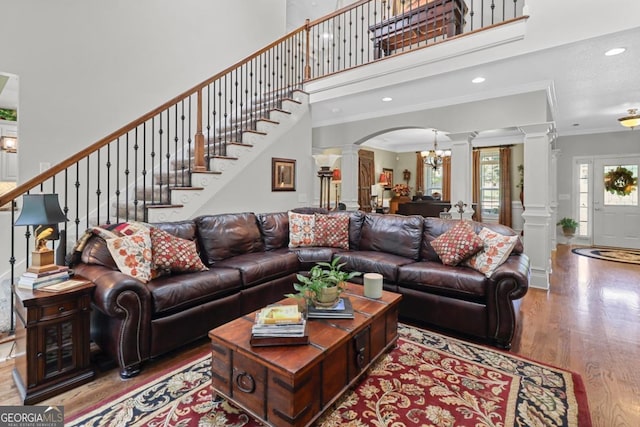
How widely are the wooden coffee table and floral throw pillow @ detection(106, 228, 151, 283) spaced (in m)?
0.98

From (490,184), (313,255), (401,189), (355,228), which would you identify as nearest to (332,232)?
(355,228)

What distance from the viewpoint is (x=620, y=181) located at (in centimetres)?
673

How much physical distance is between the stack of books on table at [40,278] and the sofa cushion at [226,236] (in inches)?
47.5

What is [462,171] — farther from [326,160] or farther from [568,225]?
[568,225]

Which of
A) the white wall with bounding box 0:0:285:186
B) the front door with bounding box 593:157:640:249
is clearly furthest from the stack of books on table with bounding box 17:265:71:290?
the front door with bounding box 593:157:640:249

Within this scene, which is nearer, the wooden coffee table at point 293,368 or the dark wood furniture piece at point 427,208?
the wooden coffee table at point 293,368

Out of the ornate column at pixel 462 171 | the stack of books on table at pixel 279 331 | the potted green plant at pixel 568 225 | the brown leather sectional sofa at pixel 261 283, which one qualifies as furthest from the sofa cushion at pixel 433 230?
the potted green plant at pixel 568 225

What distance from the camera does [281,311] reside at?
1.71 meters

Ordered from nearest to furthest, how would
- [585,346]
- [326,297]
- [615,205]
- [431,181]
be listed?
[326,297] < [585,346] < [615,205] < [431,181]

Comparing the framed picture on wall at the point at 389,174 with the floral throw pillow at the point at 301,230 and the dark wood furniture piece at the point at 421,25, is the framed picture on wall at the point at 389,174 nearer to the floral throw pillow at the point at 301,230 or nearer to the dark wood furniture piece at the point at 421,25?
the dark wood furniture piece at the point at 421,25

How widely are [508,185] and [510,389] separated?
762cm

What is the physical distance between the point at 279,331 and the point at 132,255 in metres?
1.41

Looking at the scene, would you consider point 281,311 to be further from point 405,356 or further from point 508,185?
point 508,185

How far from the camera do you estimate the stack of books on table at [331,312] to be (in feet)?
6.08
